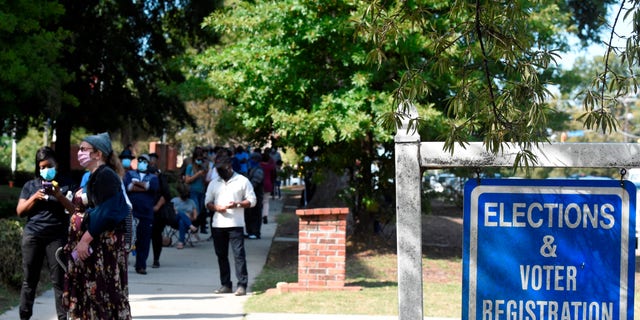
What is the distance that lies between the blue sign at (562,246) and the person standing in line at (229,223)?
26.0 feet

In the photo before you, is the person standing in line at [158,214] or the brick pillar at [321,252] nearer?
the brick pillar at [321,252]

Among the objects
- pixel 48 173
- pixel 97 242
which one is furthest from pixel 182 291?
pixel 97 242

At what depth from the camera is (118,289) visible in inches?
294

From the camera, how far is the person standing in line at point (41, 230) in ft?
27.9

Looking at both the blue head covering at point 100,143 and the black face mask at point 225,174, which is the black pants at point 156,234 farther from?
the blue head covering at point 100,143

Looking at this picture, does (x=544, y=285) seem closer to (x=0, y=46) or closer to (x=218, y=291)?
(x=218, y=291)

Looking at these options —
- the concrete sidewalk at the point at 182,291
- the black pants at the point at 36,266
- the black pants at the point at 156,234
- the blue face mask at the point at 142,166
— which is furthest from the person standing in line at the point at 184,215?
the black pants at the point at 36,266

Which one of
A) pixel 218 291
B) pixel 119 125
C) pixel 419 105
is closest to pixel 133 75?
pixel 119 125

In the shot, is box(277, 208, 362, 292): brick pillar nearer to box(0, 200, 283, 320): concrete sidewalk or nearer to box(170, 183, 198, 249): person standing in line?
box(0, 200, 283, 320): concrete sidewalk

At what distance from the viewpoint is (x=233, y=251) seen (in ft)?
39.4

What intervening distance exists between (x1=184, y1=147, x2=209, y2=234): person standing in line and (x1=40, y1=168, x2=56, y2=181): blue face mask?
9.60 meters

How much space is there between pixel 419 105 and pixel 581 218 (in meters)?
10.6

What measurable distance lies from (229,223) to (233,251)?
1.19ft

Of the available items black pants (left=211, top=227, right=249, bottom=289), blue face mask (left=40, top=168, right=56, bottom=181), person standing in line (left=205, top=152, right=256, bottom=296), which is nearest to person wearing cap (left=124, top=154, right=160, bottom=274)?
person standing in line (left=205, top=152, right=256, bottom=296)
